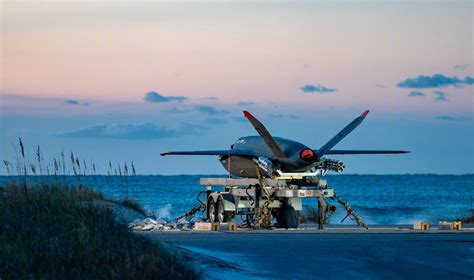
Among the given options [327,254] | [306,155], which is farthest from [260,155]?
[327,254]

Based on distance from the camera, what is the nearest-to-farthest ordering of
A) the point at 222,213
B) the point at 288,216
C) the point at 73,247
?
the point at 73,247 < the point at 288,216 < the point at 222,213

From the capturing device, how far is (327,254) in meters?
23.1

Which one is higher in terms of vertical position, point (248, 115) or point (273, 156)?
point (248, 115)

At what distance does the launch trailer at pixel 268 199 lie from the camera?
33.2 m

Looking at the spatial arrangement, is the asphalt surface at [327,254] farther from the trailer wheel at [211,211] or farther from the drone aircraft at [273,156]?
the trailer wheel at [211,211]

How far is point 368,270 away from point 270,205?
44.0ft

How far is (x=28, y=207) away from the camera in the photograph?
2203 centimetres

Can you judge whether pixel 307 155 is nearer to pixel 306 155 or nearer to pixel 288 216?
pixel 306 155

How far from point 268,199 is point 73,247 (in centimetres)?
1510

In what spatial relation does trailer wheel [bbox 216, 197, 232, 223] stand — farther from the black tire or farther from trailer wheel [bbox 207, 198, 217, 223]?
the black tire

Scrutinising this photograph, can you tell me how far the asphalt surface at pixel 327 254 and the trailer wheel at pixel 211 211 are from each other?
4.55 metres

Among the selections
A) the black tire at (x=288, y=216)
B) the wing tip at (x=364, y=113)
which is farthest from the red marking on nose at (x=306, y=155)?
the wing tip at (x=364, y=113)

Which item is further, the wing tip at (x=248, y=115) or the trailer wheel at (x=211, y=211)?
the trailer wheel at (x=211, y=211)

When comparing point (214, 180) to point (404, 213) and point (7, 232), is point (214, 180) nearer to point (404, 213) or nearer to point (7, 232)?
point (7, 232)
